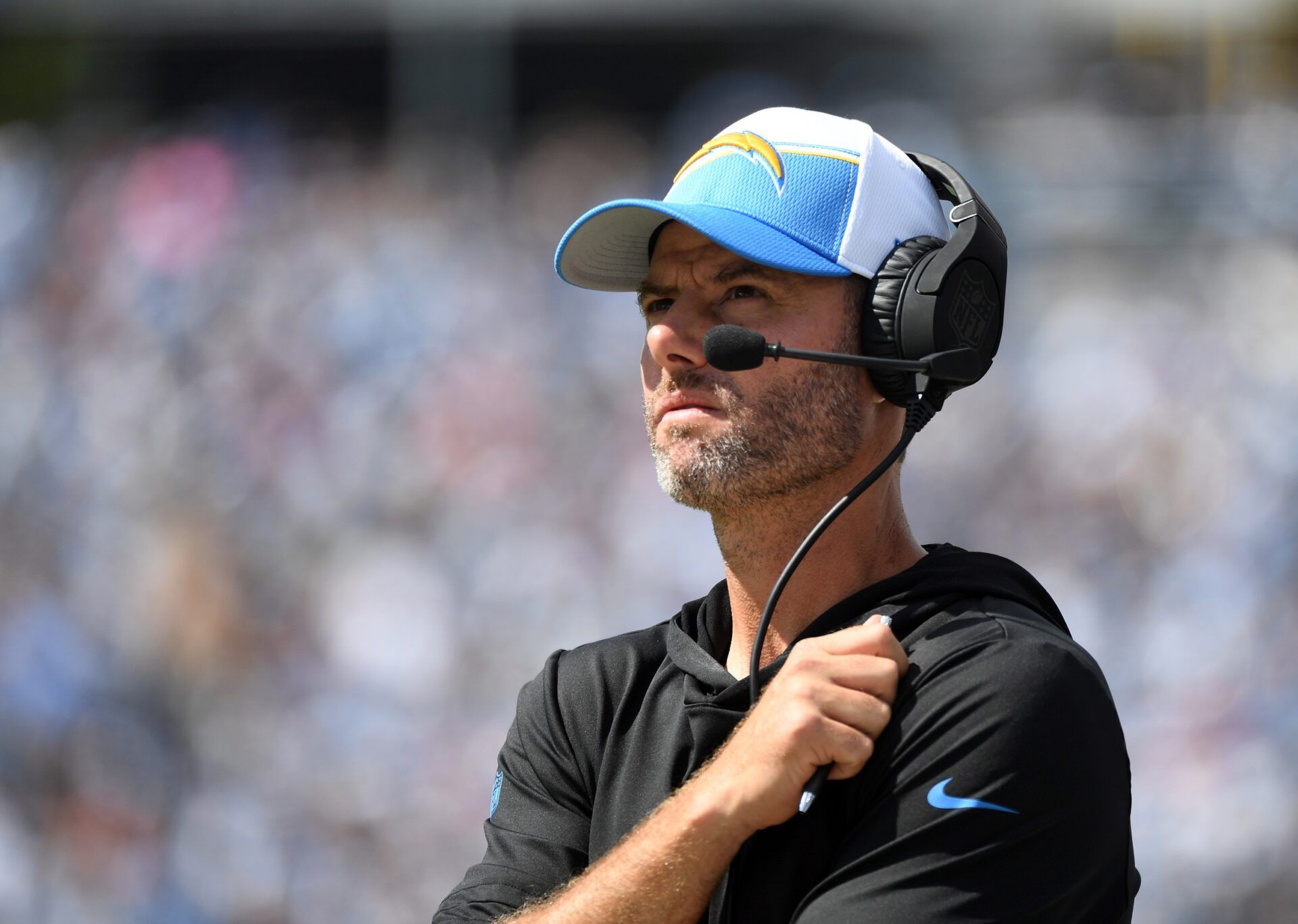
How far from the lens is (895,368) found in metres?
1.67

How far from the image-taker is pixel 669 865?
1476 millimetres

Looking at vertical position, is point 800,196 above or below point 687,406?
above

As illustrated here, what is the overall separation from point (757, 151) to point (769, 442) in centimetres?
38

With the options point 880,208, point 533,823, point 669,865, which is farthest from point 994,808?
point 880,208

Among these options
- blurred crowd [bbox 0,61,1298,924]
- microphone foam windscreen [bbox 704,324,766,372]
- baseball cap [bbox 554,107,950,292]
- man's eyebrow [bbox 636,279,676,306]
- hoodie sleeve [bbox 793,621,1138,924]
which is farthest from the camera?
blurred crowd [bbox 0,61,1298,924]

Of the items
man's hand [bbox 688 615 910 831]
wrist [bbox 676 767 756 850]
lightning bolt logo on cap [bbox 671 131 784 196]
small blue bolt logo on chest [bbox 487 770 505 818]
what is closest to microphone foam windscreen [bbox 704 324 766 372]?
lightning bolt logo on cap [bbox 671 131 784 196]

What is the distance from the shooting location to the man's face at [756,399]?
1746 millimetres

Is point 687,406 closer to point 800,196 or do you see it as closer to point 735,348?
point 735,348

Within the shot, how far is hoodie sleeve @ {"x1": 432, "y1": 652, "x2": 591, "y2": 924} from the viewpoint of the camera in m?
1.76

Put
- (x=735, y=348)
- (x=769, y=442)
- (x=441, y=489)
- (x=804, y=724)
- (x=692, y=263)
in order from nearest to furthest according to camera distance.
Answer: (x=804, y=724) < (x=735, y=348) < (x=769, y=442) < (x=692, y=263) < (x=441, y=489)

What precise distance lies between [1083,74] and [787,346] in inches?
204

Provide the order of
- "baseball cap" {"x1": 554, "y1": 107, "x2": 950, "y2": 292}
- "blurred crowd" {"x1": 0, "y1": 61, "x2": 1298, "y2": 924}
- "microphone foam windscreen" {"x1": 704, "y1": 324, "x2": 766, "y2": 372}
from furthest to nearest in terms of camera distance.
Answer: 1. "blurred crowd" {"x1": 0, "y1": 61, "x2": 1298, "y2": 924}
2. "baseball cap" {"x1": 554, "y1": 107, "x2": 950, "y2": 292}
3. "microphone foam windscreen" {"x1": 704, "y1": 324, "x2": 766, "y2": 372}

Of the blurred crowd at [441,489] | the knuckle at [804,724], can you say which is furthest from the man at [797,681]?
the blurred crowd at [441,489]

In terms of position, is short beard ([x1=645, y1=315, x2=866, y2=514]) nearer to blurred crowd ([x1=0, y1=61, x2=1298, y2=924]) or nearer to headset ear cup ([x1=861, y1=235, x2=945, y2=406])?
headset ear cup ([x1=861, y1=235, x2=945, y2=406])
